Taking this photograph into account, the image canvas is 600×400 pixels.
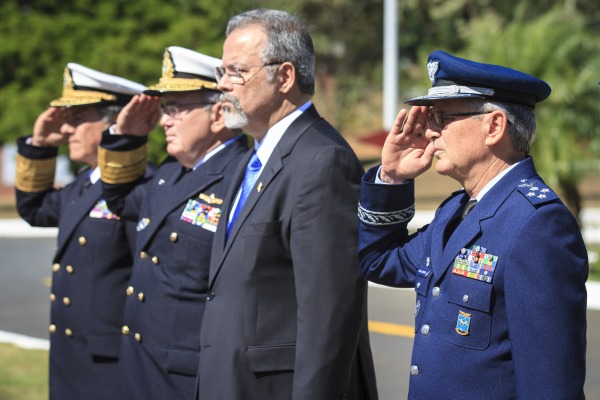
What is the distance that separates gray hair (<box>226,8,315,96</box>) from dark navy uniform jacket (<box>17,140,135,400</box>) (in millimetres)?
1425

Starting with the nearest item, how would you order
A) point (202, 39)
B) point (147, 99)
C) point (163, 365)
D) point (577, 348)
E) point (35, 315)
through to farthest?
point (577, 348) → point (163, 365) → point (147, 99) → point (35, 315) → point (202, 39)

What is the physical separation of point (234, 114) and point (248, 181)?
0.26 meters

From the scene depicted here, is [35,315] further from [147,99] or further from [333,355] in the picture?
[333,355]

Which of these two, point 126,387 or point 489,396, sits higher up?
point 489,396

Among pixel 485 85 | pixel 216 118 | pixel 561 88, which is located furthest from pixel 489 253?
pixel 561 88

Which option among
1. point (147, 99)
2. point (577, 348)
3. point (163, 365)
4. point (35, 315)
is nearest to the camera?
point (577, 348)

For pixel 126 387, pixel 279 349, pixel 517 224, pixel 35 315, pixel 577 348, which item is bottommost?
pixel 35 315

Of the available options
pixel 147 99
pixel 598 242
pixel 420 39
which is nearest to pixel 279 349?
pixel 147 99

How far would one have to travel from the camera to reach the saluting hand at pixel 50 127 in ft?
17.4

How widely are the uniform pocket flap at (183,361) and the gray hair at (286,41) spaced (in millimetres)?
1110

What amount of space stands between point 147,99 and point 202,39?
17.0 metres

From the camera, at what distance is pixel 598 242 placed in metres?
16.8

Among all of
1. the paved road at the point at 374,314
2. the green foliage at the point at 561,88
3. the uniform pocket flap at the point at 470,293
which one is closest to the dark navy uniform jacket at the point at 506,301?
the uniform pocket flap at the point at 470,293

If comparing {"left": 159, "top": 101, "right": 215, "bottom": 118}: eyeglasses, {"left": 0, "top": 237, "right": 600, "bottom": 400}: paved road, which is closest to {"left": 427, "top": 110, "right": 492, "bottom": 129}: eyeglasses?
{"left": 159, "top": 101, "right": 215, "bottom": 118}: eyeglasses
